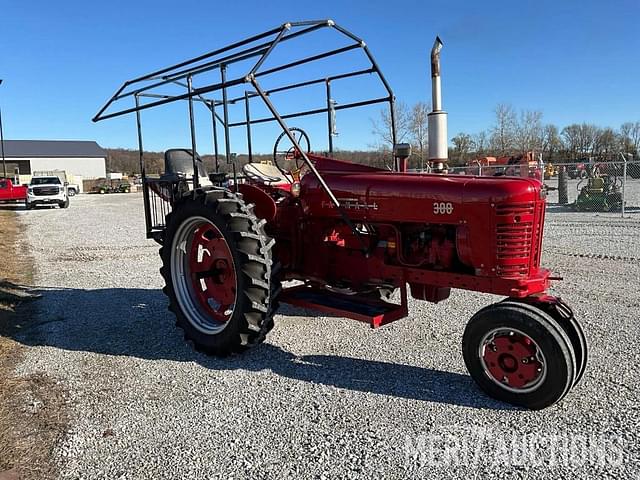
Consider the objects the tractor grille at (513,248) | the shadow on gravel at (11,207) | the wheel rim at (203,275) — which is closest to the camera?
the tractor grille at (513,248)

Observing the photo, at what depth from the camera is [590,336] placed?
4.70 meters

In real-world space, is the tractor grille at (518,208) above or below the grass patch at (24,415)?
above

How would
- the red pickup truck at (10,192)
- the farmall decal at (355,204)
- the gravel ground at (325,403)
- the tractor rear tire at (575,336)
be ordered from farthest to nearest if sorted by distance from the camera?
the red pickup truck at (10,192) < the farmall decal at (355,204) < the tractor rear tire at (575,336) < the gravel ground at (325,403)

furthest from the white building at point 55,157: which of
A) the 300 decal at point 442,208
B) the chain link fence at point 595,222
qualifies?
the 300 decal at point 442,208

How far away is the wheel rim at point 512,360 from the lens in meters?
3.36

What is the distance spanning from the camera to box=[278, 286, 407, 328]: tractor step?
4129 millimetres

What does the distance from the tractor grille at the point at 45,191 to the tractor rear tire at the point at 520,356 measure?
26.4m

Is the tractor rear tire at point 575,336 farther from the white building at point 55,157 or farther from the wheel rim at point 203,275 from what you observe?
the white building at point 55,157

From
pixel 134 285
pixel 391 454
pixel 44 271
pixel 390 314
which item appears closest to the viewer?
pixel 391 454

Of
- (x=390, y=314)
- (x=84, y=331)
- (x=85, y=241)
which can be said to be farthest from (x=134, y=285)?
(x=85, y=241)

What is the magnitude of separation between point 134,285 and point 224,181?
9.31ft

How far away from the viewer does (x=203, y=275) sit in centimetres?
485

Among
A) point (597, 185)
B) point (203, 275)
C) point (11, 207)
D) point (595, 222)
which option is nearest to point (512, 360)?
point (203, 275)

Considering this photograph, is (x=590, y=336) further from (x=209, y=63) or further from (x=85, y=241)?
(x=85, y=241)
